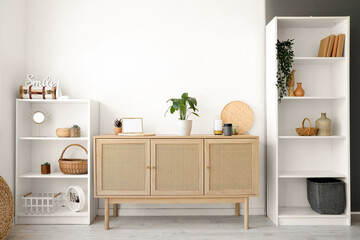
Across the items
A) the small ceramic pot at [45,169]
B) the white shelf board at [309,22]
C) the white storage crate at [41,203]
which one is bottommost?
the white storage crate at [41,203]

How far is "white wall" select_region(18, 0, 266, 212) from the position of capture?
3686 mm

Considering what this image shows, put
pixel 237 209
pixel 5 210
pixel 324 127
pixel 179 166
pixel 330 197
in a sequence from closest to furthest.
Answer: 1. pixel 5 210
2. pixel 179 166
3. pixel 330 197
4. pixel 324 127
5. pixel 237 209

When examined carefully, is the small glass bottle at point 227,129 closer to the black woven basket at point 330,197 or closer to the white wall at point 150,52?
the white wall at point 150,52

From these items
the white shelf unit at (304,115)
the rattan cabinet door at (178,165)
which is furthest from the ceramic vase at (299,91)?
the rattan cabinet door at (178,165)

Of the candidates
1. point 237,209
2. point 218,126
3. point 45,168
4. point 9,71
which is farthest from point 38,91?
point 237,209

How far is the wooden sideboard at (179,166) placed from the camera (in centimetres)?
317

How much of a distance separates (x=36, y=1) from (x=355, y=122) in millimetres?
3865

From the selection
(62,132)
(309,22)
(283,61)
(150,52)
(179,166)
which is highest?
(309,22)

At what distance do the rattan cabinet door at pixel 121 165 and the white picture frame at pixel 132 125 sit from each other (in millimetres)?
213

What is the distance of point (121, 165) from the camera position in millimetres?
3180

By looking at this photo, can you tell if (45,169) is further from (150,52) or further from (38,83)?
(150,52)

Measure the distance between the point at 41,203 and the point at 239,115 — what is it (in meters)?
2.44

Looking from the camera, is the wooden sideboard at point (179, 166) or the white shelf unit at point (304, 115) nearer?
the wooden sideboard at point (179, 166)

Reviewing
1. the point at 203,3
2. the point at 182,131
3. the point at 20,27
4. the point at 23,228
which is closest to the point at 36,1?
the point at 20,27
